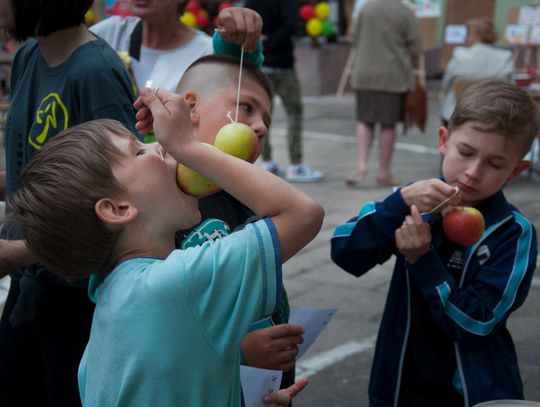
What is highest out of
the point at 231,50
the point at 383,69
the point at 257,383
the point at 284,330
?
the point at 231,50

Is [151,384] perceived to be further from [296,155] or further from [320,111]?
[320,111]

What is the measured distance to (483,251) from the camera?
7.18ft

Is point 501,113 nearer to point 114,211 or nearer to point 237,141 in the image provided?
point 237,141

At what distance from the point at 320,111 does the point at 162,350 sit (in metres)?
11.3

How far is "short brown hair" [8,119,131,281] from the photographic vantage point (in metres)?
1.53

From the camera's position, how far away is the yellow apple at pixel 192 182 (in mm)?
1570

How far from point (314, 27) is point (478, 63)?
6.89 meters

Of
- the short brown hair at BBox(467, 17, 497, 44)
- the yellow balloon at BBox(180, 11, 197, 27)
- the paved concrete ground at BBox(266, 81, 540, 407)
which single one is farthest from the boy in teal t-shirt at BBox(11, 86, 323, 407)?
the short brown hair at BBox(467, 17, 497, 44)

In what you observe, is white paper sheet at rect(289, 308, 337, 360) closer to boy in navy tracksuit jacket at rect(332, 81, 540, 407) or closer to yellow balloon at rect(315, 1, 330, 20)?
boy in navy tracksuit jacket at rect(332, 81, 540, 407)

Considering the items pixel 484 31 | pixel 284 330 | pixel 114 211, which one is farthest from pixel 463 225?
pixel 484 31

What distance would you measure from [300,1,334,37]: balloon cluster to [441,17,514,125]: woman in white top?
263 inches

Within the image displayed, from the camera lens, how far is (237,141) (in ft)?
5.46

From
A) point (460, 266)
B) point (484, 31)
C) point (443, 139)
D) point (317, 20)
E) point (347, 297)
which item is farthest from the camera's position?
point (317, 20)

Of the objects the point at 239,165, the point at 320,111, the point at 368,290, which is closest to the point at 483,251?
the point at 239,165
